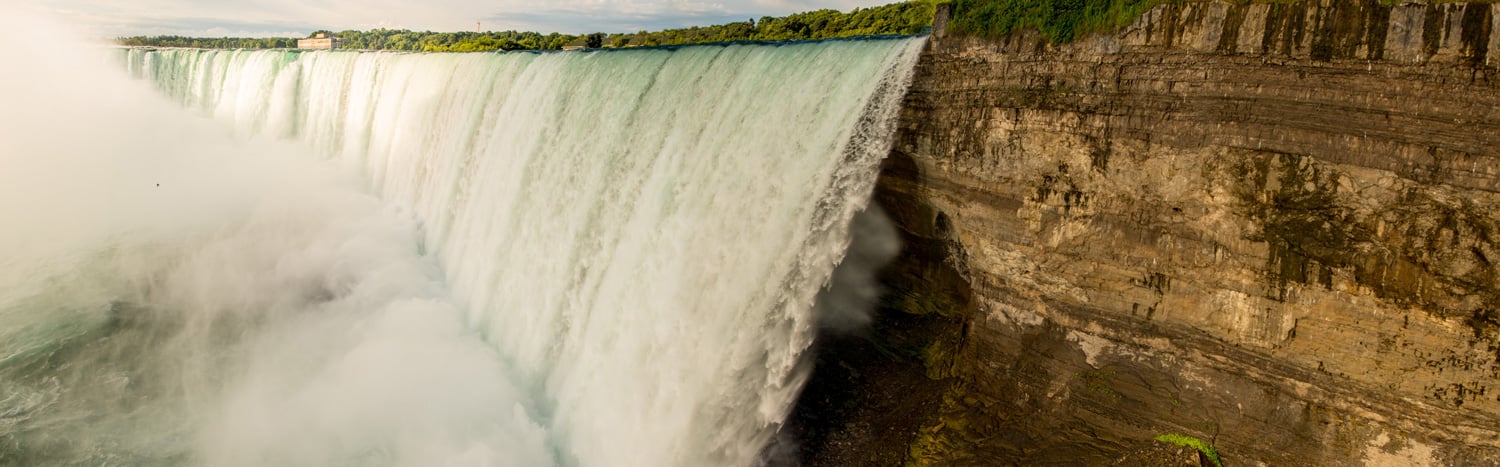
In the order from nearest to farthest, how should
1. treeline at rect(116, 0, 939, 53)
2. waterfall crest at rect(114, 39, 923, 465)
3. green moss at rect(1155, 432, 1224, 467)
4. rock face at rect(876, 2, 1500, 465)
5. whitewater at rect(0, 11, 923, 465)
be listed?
rock face at rect(876, 2, 1500, 465) < green moss at rect(1155, 432, 1224, 467) < waterfall crest at rect(114, 39, 923, 465) < whitewater at rect(0, 11, 923, 465) < treeline at rect(116, 0, 939, 53)

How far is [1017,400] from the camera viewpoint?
26.9 feet

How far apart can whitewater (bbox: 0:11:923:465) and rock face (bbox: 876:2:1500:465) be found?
1.56 metres

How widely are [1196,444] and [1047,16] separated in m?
4.28

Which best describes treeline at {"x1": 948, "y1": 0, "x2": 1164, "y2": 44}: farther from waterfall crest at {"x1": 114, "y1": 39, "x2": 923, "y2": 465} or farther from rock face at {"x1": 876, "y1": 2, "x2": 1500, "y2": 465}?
waterfall crest at {"x1": 114, "y1": 39, "x2": 923, "y2": 465}

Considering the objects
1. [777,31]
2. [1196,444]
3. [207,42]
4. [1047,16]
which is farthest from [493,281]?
[207,42]

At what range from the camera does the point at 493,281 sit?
1323 cm

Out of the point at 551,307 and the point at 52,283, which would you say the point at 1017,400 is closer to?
the point at 551,307

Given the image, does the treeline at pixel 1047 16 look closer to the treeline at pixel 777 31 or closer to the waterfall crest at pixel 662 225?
the waterfall crest at pixel 662 225

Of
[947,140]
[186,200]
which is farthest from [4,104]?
[947,140]

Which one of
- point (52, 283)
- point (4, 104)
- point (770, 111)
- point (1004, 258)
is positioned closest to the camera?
point (1004, 258)

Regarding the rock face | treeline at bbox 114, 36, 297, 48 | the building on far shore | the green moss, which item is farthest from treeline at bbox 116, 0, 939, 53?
treeline at bbox 114, 36, 297, 48

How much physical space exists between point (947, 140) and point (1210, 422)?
371 centimetres

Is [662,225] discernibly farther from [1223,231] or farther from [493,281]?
[1223,231]

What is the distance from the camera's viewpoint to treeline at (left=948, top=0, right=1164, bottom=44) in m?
7.02
